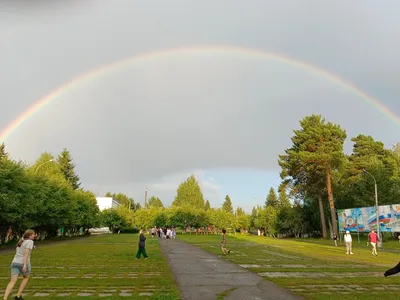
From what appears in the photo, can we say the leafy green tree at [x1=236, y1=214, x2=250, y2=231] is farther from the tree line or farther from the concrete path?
the concrete path

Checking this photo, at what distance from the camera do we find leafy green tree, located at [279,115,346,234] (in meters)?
51.8

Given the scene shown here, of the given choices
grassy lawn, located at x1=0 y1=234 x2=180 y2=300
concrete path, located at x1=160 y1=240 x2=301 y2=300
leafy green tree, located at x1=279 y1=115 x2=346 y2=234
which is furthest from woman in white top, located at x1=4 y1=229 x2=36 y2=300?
leafy green tree, located at x1=279 y1=115 x2=346 y2=234

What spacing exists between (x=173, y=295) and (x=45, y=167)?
71.5 meters

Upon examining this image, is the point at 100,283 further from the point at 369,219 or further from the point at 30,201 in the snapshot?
the point at 369,219

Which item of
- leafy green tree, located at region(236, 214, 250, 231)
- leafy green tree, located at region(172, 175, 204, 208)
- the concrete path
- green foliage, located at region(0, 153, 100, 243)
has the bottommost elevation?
the concrete path

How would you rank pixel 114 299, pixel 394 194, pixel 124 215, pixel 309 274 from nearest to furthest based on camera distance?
pixel 114 299, pixel 309 274, pixel 394 194, pixel 124 215

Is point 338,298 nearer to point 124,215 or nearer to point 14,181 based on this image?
point 14,181

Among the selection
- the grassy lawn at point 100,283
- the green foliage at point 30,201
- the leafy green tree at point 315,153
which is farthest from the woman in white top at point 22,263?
the leafy green tree at point 315,153

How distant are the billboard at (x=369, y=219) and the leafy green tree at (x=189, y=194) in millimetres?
68076

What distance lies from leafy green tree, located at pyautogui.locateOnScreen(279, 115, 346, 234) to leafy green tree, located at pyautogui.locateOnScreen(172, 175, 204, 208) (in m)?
55.4

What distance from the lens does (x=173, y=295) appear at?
9.81 meters

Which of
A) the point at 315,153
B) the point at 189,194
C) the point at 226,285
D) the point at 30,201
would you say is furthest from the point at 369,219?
the point at 189,194

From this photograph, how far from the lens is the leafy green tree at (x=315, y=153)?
51781mm

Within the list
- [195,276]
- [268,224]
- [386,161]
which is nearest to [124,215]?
[268,224]
